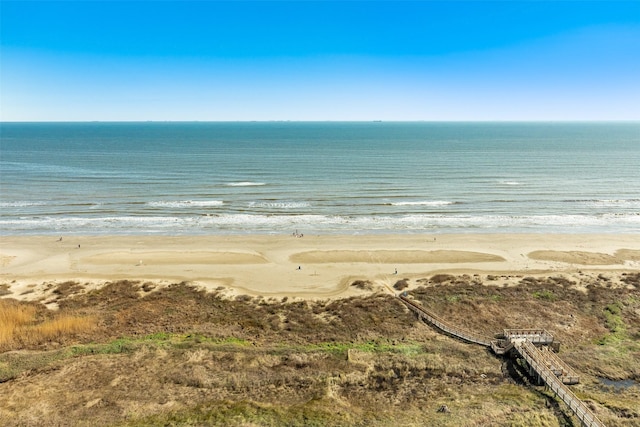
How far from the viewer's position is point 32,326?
28.6m

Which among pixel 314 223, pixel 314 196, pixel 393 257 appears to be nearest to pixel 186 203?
pixel 314 196

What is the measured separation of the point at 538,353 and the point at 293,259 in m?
26.1

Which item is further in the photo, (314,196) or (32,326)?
(314,196)

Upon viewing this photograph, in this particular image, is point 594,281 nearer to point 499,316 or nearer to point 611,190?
point 499,316

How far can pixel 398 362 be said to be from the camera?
82.3 ft

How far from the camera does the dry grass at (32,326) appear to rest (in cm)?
2662

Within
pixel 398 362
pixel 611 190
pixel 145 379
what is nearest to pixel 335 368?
pixel 398 362

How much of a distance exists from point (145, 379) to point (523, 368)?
953 inches

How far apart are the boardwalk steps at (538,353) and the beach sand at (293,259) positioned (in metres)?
8.89

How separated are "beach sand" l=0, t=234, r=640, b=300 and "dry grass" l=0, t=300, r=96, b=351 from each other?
4.93m

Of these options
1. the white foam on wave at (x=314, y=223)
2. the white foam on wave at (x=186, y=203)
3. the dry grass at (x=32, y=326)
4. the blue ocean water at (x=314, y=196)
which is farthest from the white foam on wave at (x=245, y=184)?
the dry grass at (x=32, y=326)

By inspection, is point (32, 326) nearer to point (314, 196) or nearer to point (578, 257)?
point (314, 196)

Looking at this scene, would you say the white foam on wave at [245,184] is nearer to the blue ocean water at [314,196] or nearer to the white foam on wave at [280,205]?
the blue ocean water at [314,196]

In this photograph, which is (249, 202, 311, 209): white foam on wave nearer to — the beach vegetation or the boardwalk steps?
the beach vegetation
